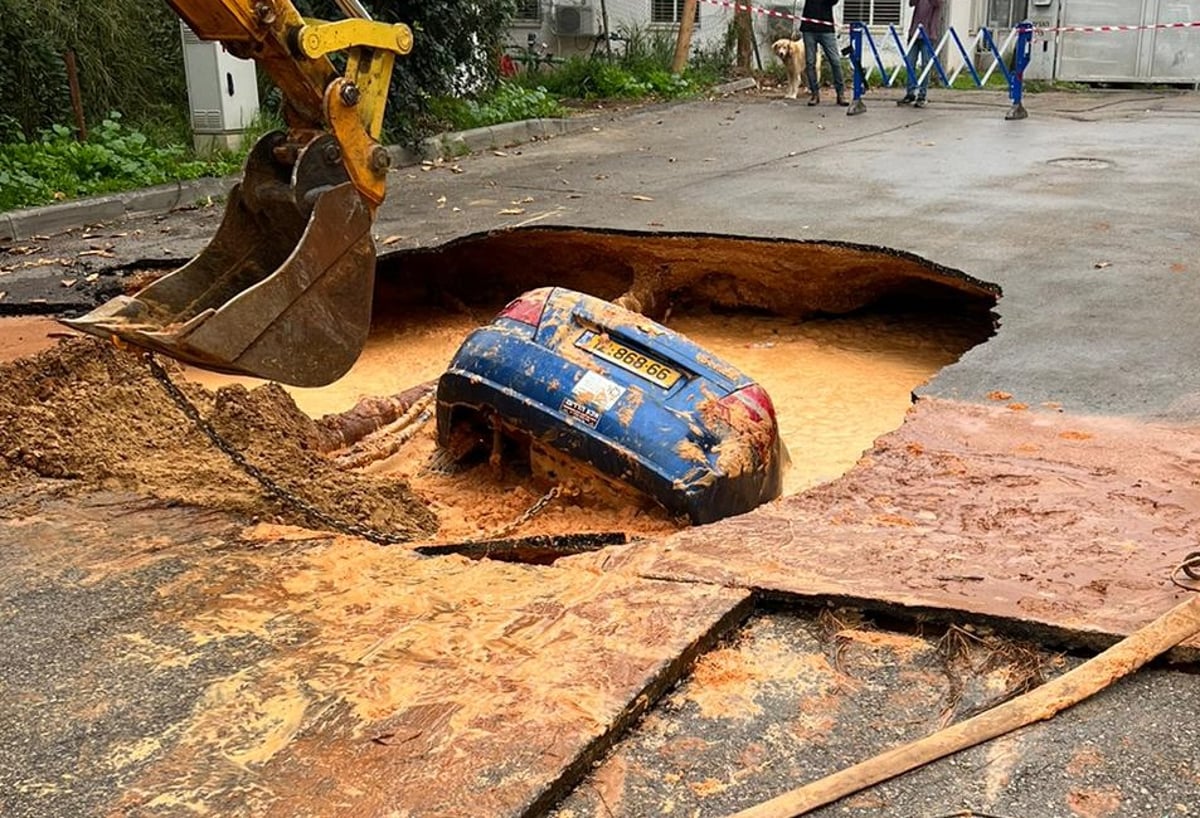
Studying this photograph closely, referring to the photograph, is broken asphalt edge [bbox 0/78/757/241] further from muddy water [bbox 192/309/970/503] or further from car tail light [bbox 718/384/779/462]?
car tail light [bbox 718/384/779/462]

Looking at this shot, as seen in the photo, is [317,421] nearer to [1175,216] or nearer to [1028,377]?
[1028,377]

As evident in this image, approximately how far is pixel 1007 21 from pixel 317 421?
17696 millimetres

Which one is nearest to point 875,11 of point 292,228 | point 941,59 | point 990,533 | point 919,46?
point 941,59

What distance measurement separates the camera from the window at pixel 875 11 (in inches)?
810

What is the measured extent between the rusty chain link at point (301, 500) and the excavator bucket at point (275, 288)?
22 centimetres

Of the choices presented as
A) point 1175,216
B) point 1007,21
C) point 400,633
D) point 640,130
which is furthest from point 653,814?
point 1007,21

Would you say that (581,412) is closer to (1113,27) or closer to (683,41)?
(683,41)

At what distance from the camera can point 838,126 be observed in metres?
14.0

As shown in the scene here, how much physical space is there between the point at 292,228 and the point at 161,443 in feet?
3.48

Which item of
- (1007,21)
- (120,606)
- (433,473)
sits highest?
(1007,21)

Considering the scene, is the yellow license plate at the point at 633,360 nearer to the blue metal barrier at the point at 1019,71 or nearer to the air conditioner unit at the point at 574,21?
the blue metal barrier at the point at 1019,71

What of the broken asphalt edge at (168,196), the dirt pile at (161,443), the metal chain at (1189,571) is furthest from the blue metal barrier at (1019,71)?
the metal chain at (1189,571)

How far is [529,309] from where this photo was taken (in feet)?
16.1

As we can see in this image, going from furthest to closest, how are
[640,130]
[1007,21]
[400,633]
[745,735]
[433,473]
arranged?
[1007,21]
[640,130]
[433,473]
[400,633]
[745,735]
